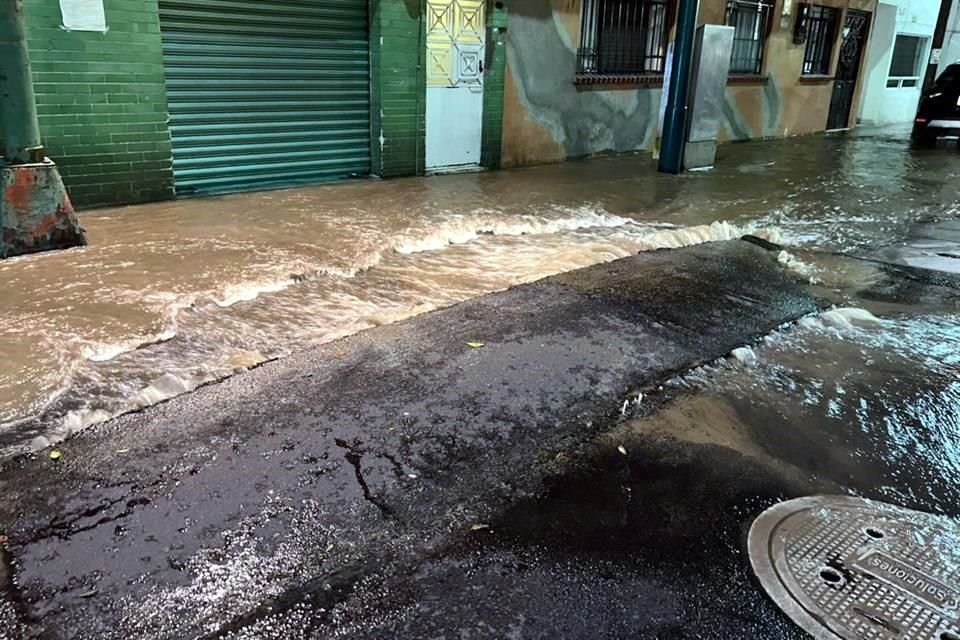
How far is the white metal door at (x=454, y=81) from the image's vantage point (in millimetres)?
9055

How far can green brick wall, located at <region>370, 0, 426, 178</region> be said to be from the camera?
8.55 meters

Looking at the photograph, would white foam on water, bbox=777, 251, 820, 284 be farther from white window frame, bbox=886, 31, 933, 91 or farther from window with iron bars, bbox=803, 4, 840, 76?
white window frame, bbox=886, 31, 933, 91

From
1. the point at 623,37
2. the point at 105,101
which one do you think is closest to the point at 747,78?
the point at 623,37

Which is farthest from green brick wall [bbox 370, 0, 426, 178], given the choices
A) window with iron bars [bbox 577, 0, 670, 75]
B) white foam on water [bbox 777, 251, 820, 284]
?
white foam on water [bbox 777, 251, 820, 284]

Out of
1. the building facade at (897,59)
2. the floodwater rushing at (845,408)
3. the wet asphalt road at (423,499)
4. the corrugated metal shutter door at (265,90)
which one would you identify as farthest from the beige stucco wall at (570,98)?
the wet asphalt road at (423,499)

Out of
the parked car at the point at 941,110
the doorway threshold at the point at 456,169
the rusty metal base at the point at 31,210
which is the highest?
the parked car at the point at 941,110

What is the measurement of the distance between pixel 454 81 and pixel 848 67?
12.2m

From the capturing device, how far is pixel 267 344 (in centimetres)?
398

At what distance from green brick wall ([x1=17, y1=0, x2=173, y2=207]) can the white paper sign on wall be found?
5 centimetres

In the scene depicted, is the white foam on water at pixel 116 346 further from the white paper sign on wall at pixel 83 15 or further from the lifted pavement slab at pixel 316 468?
the white paper sign on wall at pixel 83 15

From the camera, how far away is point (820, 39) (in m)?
15.8

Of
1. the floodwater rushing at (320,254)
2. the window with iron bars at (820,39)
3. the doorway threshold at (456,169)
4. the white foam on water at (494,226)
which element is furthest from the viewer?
the window with iron bars at (820,39)

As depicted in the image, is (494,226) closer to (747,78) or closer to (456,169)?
(456,169)

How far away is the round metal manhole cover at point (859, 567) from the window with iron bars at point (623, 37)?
31.2 ft
